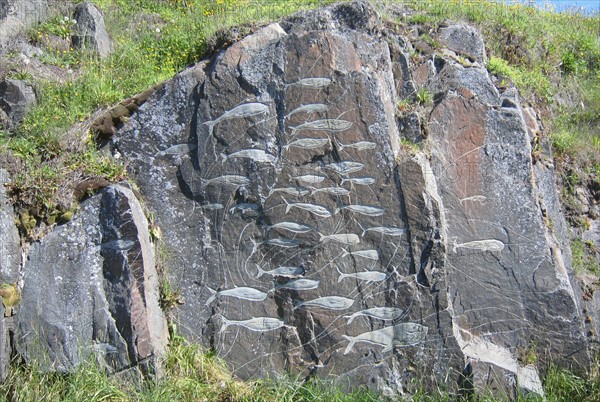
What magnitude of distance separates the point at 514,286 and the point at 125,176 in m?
3.45

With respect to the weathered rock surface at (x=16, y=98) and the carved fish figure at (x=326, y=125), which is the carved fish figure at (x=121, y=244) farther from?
the weathered rock surface at (x=16, y=98)

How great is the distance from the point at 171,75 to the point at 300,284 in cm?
300

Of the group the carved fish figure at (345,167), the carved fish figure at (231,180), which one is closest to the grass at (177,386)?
the carved fish figure at (231,180)

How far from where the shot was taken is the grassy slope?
5.34m

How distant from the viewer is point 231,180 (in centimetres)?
590

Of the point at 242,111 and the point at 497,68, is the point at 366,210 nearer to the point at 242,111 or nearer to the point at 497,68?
the point at 242,111

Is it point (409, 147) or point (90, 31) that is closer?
point (409, 147)

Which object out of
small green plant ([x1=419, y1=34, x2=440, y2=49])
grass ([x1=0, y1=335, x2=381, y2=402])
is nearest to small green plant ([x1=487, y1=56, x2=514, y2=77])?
small green plant ([x1=419, y1=34, x2=440, y2=49])

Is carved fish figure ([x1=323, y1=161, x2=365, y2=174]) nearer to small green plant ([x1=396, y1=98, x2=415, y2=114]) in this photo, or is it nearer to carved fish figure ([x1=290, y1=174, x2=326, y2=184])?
carved fish figure ([x1=290, y1=174, x2=326, y2=184])

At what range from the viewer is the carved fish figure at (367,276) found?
563 cm

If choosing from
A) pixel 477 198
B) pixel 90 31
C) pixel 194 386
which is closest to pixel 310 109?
pixel 477 198

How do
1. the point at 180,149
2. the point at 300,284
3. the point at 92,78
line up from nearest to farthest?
1. the point at 300,284
2. the point at 180,149
3. the point at 92,78

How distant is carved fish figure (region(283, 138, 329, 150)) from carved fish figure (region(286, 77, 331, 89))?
1.53 ft

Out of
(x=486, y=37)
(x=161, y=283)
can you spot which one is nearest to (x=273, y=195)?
(x=161, y=283)
